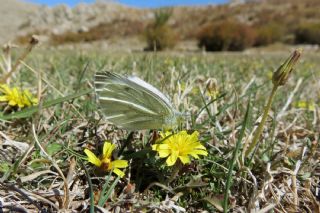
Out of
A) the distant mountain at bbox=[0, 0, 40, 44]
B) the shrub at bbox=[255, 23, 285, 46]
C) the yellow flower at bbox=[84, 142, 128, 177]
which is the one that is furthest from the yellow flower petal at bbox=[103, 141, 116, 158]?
the distant mountain at bbox=[0, 0, 40, 44]

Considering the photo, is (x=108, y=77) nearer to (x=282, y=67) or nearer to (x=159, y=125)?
(x=159, y=125)

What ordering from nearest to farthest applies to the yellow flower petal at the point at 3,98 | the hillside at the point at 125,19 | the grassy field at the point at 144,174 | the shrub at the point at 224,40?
the grassy field at the point at 144,174 < the yellow flower petal at the point at 3,98 < the shrub at the point at 224,40 < the hillside at the point at 125,19

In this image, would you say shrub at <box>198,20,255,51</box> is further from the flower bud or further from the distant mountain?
the distant mountain

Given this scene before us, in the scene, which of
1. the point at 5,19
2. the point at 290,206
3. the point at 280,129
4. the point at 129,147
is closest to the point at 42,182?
the point at 129,147

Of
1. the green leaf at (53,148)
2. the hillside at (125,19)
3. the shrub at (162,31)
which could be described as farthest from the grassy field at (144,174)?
the hillside at (125,19)

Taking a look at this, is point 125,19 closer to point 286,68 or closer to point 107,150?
point 107,150

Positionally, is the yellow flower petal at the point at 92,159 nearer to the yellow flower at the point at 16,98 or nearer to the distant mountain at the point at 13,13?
the yellow flower at the point at 16,98
